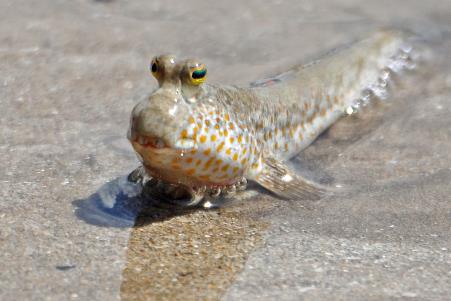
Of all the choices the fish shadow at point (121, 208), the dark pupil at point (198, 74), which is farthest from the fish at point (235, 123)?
the fish shadow at point (121, 208)

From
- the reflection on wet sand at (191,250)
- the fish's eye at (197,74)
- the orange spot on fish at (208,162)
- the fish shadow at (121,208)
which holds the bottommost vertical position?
the fish shadow at (121,208)

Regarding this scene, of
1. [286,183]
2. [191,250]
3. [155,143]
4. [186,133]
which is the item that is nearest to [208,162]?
[186,133]

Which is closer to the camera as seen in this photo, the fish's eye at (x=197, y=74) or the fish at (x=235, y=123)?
the fish at (x=235, y=123)

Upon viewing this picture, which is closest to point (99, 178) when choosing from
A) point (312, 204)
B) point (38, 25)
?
point (312, 204)

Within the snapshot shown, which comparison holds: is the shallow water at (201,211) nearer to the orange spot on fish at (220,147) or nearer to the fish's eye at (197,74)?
the orange spot on fish at (220,147)

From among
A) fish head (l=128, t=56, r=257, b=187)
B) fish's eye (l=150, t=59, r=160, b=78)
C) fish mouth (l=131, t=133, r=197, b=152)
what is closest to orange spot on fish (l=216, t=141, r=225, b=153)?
fish head (l=128, t=56, r=257, b=187)

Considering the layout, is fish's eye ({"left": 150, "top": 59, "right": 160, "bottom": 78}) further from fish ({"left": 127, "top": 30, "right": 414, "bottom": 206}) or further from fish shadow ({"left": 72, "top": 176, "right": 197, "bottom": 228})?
fish shadow ({"left": 72, "top": 176, "right": 197, "bottom": 228})

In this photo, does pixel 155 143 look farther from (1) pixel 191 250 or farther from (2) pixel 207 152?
(1) pixel 191 250
